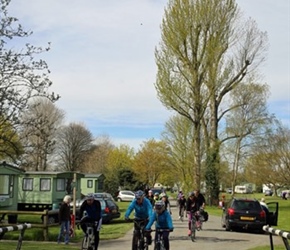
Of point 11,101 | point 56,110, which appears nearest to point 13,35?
point 11,101

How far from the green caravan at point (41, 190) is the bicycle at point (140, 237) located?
1279 inches

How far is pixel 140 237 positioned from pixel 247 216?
492 inches

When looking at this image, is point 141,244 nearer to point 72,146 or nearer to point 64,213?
point 64,213

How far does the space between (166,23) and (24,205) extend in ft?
62.7

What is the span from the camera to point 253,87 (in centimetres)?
5369

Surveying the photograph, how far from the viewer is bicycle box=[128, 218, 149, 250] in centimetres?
1280

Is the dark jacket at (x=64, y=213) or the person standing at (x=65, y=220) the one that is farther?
the dark jacket at (x=64, y=213)

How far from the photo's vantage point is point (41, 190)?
4538 cm

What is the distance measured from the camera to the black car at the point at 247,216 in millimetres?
24297

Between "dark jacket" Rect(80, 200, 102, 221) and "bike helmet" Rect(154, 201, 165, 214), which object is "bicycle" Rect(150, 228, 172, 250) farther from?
"dark jacket" Rect(80, 200, 102, 221)

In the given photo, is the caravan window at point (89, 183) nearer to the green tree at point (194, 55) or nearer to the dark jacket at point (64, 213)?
the green tree at point (194, 55)

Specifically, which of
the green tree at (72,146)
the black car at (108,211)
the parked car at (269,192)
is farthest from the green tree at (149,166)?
the black car at (108,211)

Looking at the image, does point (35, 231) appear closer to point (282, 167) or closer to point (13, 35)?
point (13, 35)

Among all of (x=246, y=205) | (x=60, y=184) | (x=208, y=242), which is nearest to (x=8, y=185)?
(x=60, y=184)
